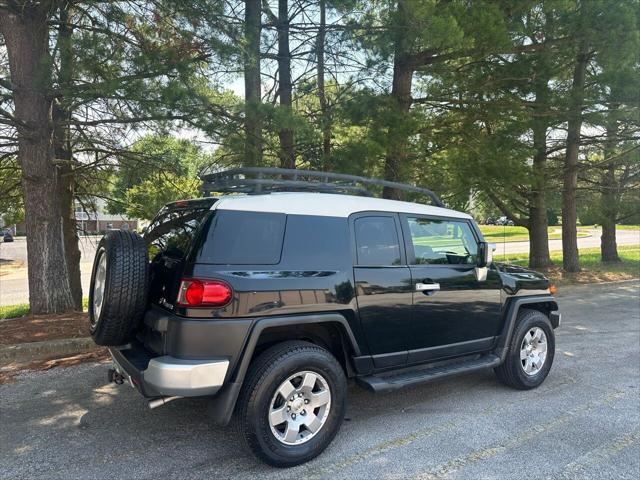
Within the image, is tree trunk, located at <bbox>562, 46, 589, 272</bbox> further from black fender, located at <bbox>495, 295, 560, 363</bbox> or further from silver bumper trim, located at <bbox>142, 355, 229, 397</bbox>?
silver bumper trim, located at <bbox>142, 355, 229, 397</bbox>

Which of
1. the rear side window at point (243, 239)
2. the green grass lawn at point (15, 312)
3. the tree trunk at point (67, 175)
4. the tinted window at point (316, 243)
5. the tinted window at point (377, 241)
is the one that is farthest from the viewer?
the green grass lawn at point (15, 312)

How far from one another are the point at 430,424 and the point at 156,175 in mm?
6675

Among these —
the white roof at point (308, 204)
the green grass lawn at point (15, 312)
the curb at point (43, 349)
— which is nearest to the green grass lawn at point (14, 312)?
the green grass lawn at point (15, 312)

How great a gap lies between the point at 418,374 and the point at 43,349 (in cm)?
425

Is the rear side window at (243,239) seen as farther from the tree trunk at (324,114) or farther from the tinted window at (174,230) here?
the tree trunk at (324,114)

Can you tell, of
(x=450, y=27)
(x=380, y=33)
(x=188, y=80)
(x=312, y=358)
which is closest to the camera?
(x=312, y=358)

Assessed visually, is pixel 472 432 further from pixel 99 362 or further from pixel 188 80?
pixel 188 80

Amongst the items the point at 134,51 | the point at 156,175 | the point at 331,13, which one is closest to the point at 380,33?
the point at 331,13

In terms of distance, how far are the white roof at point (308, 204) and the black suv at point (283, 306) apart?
0.04ft

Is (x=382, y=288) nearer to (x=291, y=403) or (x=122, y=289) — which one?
(x=291, y=403)

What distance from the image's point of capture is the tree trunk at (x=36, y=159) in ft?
22.0

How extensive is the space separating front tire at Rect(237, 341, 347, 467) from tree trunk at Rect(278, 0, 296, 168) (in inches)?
185

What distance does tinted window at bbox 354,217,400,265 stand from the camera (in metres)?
3.82

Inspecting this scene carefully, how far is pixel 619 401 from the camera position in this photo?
4488mm
